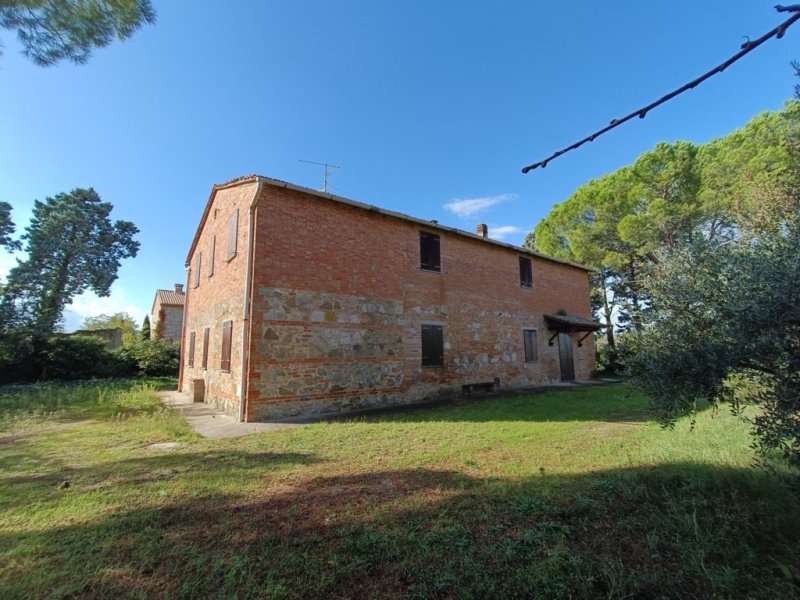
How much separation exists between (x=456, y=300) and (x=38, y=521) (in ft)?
34.7

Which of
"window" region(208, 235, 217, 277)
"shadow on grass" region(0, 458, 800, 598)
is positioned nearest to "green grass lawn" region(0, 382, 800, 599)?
"shadow on grass" region(0, 458, 800, 598)

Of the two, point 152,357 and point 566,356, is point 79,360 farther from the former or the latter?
point 566,356

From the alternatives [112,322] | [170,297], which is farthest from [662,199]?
[112,322]

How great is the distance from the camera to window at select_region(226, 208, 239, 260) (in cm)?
970

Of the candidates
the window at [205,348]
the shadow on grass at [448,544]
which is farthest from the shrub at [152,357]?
the shadow on grass at [448,544]

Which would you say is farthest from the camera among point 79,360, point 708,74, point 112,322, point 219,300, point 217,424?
point 112,322

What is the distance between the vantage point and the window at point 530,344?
47.1ft

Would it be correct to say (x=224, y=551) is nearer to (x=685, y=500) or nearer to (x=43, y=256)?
(x=685, y=500)

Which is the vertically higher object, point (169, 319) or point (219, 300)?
point (169, 319)

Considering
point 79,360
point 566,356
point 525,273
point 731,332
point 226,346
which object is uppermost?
point 525,273

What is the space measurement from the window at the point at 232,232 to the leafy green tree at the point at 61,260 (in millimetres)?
14234

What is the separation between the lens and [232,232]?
992 centimetres

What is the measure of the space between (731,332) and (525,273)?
40.7 ft

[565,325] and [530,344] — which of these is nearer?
[530,344]
